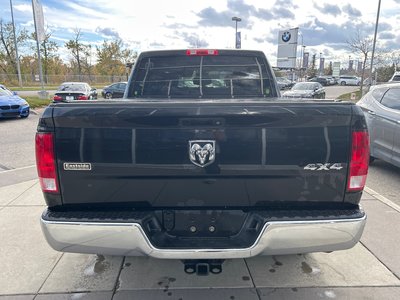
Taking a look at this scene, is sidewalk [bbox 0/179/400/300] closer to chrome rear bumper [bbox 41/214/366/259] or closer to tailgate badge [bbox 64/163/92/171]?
chrome rear bumper [bbox 41/214/366/259]

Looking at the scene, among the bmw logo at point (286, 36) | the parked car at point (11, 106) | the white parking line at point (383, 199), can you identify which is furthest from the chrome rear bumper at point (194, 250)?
the bmw logo at point (286, 36)

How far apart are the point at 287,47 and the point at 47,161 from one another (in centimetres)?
4488

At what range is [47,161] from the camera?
2.21m

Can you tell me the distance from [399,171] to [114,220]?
6477mm

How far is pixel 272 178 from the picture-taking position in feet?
7.32

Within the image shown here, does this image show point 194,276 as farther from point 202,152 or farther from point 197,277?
point 202,152

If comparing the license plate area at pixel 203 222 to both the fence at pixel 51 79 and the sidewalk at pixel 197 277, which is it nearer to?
the sidewalk at pixel 197 277

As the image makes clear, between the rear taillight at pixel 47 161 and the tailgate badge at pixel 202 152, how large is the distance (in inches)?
37.9

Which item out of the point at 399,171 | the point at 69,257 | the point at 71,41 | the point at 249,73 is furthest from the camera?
Answer: the point at 71,41

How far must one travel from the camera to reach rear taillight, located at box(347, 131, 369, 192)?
7.20 ft

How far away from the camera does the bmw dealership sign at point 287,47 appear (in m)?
41.9

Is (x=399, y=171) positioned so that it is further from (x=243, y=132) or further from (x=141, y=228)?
(x=141, y=228)

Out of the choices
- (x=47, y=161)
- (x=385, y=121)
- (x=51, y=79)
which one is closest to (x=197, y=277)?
(x=47, y=161)

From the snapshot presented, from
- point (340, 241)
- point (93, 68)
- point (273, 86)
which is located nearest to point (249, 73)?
point (273, 86)
